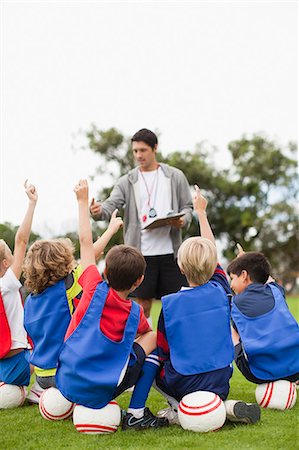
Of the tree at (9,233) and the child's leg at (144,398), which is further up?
the child's leg at (144,398)

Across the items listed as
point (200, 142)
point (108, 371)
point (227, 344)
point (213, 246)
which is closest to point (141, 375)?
point (108, 371)

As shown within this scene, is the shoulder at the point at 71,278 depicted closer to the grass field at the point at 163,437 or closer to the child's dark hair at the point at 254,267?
the grass field at the point at 163,437

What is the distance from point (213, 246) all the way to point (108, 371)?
3.35 ft

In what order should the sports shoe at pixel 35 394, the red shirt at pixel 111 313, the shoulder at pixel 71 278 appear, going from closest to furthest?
the red shirt at pixel 111 313 < the shoulder at pixel 71 278 < the sports shoe at pixel 35 394

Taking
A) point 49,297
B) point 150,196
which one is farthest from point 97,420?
point 150,196

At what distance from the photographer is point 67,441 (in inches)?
146

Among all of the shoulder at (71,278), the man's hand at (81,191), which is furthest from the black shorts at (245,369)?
the man's hand at (81,191)

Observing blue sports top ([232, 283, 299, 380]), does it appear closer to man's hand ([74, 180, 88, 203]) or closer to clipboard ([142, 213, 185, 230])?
man's hand ([74, 180, 88, 203])

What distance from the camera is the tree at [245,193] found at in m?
30.1

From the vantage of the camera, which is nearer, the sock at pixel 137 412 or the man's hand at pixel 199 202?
the sock at pixel 137 412

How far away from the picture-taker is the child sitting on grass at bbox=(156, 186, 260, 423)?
3.87m

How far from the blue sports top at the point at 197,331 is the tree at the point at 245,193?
25.2 meters

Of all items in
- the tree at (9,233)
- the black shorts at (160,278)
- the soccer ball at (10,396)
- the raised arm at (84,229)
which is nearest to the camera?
the raised arm at (84,229)

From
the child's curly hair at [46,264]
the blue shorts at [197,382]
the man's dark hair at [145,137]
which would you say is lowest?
the blue shorts at [197,382]
